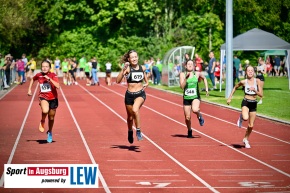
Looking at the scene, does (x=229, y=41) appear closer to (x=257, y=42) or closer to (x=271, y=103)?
(x=271, y=103)

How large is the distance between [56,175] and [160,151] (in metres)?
6.97

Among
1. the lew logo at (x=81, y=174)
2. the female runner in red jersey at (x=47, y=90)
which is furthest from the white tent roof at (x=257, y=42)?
the lew logo at (x=81, y=174)

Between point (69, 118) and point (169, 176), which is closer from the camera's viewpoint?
point (169, 176)

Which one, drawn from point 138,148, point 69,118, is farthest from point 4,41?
point 138,148

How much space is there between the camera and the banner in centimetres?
1077

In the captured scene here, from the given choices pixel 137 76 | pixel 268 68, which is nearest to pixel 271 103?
pixel 137 76

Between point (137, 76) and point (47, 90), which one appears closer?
point (137, 76)

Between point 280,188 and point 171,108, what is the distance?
765 inches

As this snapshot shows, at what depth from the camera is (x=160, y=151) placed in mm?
17703

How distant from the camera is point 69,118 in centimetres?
2700

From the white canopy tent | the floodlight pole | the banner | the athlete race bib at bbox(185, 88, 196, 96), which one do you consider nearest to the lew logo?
the banner

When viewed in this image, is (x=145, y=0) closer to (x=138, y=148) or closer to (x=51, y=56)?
(x=51, y=56)

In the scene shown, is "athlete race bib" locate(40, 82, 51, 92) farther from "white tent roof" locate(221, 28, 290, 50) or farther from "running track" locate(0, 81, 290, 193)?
"white tent roof" locate(221, 28, 290, 50)

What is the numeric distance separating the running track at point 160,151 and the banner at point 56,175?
1.18 metres
